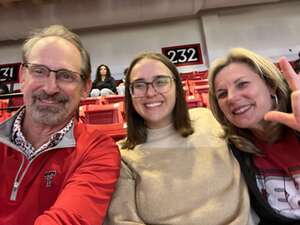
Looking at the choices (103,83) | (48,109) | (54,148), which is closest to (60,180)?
(54,148)

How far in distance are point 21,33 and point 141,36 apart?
5.86 feet

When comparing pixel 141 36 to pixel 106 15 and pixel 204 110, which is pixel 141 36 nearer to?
pixel 106 15

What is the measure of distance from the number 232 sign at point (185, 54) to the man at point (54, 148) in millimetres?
4030

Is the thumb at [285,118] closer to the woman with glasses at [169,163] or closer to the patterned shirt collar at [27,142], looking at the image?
the woman with glasses at [169,163]

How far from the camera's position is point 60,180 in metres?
0.80

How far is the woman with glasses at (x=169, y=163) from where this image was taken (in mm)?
857

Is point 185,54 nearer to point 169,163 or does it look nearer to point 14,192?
point 169,163

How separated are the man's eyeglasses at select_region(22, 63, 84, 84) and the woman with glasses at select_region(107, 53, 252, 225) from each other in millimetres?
232

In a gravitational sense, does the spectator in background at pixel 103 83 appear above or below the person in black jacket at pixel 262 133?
above

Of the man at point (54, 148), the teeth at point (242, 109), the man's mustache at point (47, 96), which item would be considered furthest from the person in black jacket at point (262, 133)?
the man's mustache at point (47, 96)

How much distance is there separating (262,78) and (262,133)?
0.17 m

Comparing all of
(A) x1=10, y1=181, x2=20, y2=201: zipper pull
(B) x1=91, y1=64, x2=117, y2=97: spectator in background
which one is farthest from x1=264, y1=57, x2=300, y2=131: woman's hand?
(B) x1=91, y1=64, x2=117, y2=97: spectator in background

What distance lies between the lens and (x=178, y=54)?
4945 millimetres

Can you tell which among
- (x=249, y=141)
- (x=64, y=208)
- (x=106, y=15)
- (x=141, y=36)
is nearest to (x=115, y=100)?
(x=249, y=141)
